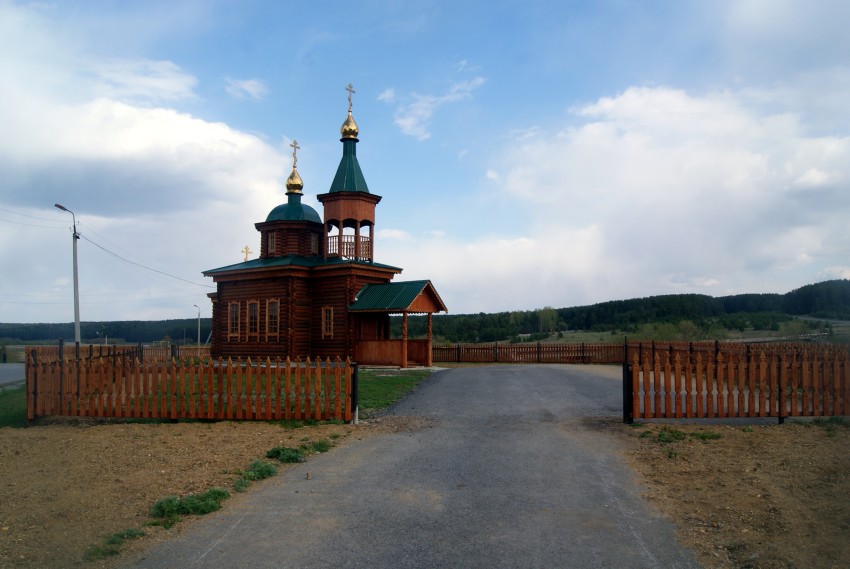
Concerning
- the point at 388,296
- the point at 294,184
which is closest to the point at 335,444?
the point at 388,296

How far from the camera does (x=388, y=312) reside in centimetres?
2775

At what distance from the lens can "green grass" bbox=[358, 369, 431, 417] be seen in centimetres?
1546

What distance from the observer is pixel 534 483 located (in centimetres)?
788

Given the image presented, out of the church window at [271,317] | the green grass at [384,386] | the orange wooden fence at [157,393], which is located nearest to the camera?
the orange wooden fence at [157,393]

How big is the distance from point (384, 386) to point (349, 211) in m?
14.2

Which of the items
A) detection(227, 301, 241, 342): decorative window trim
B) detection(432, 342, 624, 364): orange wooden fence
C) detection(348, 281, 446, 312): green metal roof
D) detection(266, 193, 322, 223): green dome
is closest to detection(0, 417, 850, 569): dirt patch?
detection(348, 281, 446, 312): green metal roof

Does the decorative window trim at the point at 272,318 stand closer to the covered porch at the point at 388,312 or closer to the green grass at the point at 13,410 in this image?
the covered porch at the point at 388,312

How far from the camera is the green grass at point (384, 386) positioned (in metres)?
15.5

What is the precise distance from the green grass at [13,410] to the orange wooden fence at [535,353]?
22611 millimetres

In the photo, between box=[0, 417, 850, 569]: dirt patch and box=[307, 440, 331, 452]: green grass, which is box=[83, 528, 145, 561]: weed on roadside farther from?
box=[307, 440, 331, 452]: green grass

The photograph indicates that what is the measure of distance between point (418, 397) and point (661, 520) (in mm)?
10975

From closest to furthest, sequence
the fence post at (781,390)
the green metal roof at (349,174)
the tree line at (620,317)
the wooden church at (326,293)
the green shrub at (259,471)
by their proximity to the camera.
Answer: the green shrub at (259,471), the fence post at (781,390), the wooden church at (326,293), the green metal roof at (349,174), the tree line at (620,317)

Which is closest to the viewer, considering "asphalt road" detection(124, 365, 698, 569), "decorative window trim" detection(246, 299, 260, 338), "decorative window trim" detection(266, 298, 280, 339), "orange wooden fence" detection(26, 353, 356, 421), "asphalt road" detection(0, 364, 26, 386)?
"asphalt road" detection(124, 365, 698, 569)

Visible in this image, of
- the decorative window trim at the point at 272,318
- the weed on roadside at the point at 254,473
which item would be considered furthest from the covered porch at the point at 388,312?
the weed on roadside at the point at 254,473
